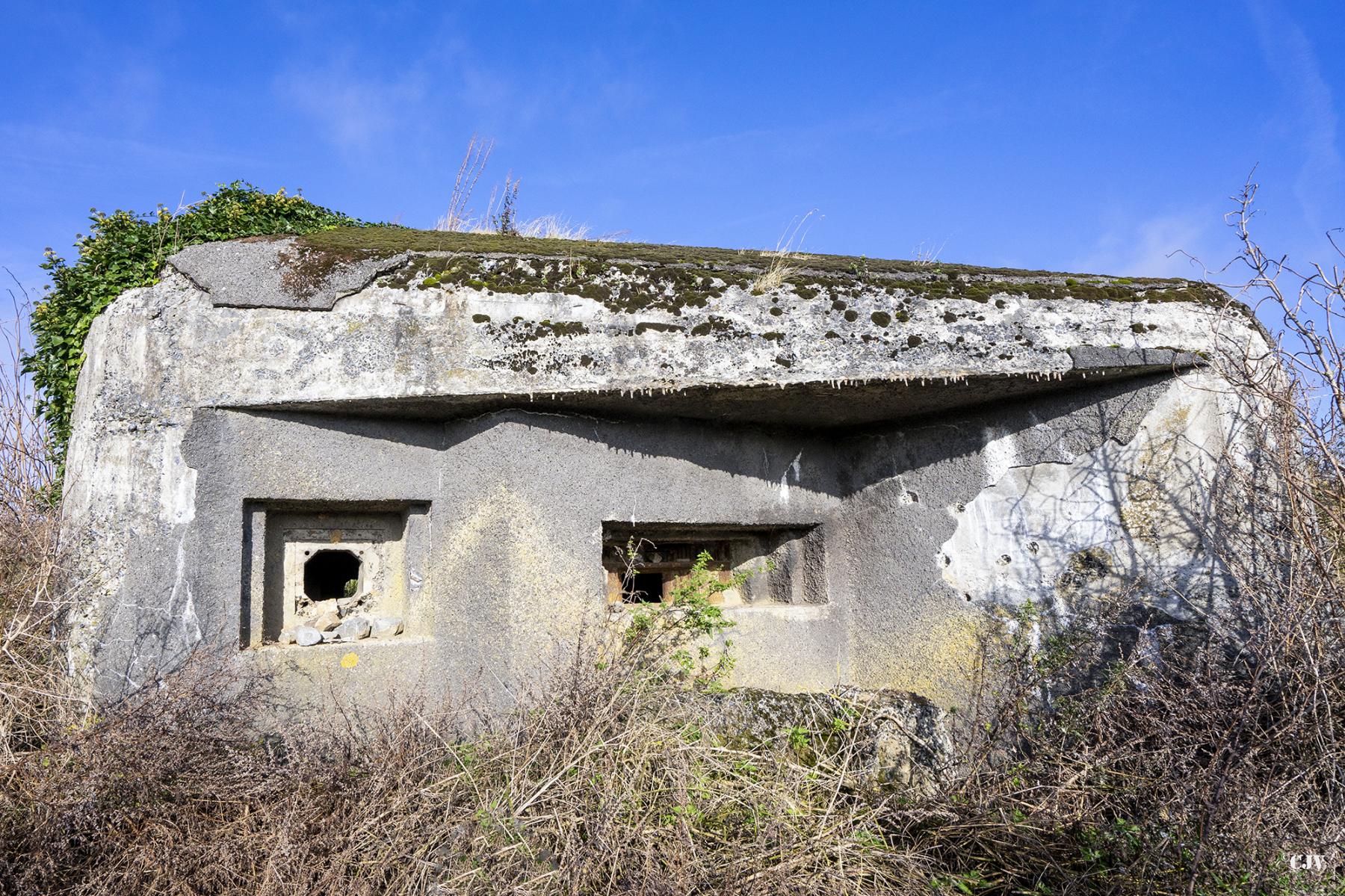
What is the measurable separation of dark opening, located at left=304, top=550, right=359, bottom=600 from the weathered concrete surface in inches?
16.9

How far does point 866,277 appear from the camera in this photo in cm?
484

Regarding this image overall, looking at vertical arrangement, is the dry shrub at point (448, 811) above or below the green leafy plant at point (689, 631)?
below

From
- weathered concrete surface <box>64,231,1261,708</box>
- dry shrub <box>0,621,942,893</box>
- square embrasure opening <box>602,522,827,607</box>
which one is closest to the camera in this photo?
dry shrub <box>0,621,942,893</box>

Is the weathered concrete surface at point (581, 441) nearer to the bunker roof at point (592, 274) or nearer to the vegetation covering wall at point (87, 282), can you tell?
the bunker roof at point (592, 274)

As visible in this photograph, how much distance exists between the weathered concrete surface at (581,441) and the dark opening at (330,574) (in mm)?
430

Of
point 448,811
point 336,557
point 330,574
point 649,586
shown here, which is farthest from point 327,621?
point 649,586

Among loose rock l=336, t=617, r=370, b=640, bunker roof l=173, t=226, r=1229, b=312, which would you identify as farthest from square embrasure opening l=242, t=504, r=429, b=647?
bunker roof l=173, t=226, r=1229, b=312

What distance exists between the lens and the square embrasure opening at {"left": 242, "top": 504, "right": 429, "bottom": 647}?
420 centimetres

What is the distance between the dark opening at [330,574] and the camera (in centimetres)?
479

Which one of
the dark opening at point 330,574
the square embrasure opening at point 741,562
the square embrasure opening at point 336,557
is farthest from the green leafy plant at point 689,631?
the dark opening at point 330,574

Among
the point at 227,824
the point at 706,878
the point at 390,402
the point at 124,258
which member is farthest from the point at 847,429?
the point at 124,258

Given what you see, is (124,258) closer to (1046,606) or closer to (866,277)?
(866,277)

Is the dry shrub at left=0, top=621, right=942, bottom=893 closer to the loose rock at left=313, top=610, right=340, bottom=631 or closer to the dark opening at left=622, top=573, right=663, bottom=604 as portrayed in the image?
the loose rock at left=313, top=610, right=340, bottom=631

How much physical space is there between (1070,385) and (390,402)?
11.6 ft
